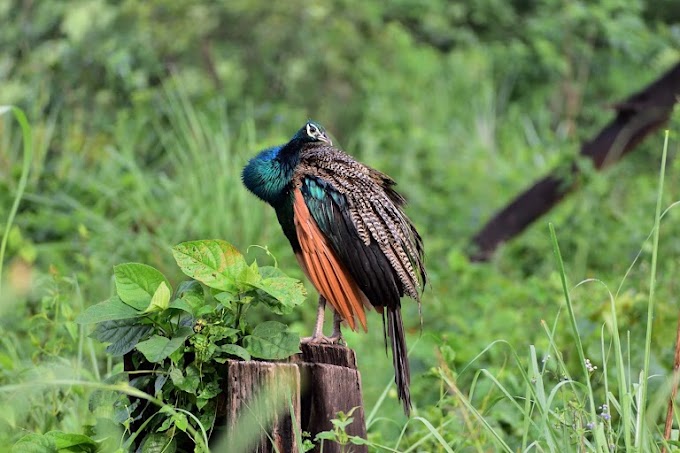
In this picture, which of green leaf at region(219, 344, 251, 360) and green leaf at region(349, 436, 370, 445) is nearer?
green leaf at region(349, 436, 370, 445)

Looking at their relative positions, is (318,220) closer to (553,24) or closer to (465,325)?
(465,325)

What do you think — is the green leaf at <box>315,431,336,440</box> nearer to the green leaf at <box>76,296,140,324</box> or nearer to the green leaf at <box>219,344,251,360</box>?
the green leaf at <box>219,344,251,360</box>

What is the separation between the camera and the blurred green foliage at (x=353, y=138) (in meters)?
5.11

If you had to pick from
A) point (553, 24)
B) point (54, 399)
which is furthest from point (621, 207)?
point (54, 399)

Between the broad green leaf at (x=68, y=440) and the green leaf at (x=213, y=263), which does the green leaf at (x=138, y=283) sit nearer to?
the green leaf at (x=213, y=263)

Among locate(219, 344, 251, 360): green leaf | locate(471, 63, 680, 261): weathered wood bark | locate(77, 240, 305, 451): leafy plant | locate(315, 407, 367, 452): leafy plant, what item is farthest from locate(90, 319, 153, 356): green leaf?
locate(471, 63, 680, 261): weathered wood bark

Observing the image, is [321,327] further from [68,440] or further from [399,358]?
[68,440]

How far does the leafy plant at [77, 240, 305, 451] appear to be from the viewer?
2588 mm

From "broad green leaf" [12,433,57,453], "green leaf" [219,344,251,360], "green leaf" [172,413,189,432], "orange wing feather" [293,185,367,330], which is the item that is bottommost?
"broad green leaf" [12,433,57,453]

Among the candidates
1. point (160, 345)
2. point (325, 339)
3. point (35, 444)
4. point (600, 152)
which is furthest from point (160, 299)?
point (600, 152)

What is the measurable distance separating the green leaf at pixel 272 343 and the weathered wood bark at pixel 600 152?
14.4 ft

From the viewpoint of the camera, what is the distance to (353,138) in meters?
9.36

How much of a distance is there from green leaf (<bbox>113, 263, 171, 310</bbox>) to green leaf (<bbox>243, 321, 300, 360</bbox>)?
0.26 m

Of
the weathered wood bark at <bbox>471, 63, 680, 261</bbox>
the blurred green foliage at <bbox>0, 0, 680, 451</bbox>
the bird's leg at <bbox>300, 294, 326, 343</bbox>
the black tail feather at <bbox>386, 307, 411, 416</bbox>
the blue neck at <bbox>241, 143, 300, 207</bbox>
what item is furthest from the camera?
the weathered wood bark at <bbox>471, 63, 680, 261</bbox>
